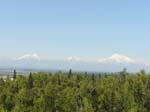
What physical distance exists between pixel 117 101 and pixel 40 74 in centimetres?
4918

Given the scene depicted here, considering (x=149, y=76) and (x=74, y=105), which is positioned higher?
(x=149, y=76)

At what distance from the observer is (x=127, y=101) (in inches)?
4109

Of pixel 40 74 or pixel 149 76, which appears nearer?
pixel 149 76

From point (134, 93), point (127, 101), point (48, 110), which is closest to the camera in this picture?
point (48, 110)

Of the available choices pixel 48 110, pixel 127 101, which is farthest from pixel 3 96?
pixel 127 101

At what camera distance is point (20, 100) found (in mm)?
102125

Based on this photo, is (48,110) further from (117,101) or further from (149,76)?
(149,76)

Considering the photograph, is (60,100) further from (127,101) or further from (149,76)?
(149,76)

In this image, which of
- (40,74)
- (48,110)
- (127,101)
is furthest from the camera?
(40,74)

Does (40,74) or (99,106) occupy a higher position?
(40,74)

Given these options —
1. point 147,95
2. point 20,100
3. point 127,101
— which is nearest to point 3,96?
point 20,100

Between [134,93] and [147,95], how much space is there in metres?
4.11

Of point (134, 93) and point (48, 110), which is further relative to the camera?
point (134, 93)

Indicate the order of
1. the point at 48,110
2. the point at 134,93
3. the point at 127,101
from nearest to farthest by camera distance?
the point at 48,110 < the point at 127,101 < the point at 134,93
